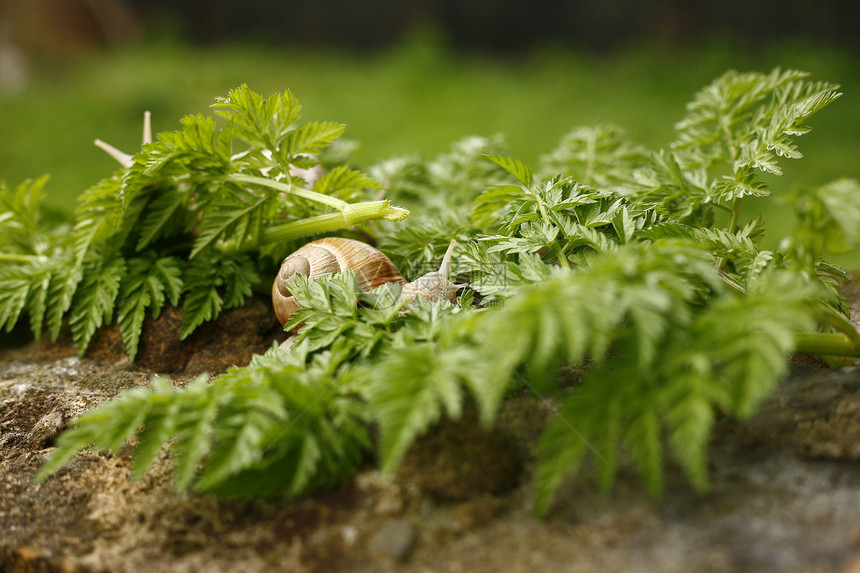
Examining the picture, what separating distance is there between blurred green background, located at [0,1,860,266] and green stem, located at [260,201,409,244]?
2910mm

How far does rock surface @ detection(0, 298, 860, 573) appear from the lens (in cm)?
122

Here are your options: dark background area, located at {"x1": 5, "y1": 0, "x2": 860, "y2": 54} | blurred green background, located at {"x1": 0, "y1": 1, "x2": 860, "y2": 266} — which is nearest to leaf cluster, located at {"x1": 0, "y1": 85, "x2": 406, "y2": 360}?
blurred green background, located at {"x1": 0, "y1": 1, "x2": 860, "y2": 266}

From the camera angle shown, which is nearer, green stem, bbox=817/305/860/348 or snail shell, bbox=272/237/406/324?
green stem, bbox=817/305/860/348

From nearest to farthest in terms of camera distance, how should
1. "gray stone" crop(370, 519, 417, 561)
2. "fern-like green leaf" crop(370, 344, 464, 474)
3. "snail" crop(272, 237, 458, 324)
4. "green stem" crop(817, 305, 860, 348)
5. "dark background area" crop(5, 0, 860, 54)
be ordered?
"fern-like green leaf" crop(370, 344, 464, 474) < "gray stone" crop(370, 519, 417, 561) < "green stem" crop(817, 305, 860, 348) < "snail" crop(272, 237, 458, 324) < "dark background area" crop(5, 0, 860, 54)

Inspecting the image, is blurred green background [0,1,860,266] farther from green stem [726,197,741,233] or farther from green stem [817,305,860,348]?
green stem [817,305,860,348]

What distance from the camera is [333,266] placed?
191 centimetres

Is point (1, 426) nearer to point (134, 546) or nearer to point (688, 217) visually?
point (134, 546)

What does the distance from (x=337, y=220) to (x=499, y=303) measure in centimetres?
65

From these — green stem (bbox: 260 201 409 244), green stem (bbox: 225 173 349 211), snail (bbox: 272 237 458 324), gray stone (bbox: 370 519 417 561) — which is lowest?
gray stone (bbox: 370 519 417 561)

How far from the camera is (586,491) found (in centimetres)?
137

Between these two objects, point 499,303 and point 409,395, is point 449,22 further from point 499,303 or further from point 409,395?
point 409,395

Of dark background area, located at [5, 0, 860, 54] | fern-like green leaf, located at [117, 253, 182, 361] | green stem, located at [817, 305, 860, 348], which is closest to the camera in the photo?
green stem, located at [817, 305, 860, 348]

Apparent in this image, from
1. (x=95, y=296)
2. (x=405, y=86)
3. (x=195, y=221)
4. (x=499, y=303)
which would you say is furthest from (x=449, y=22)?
(x=499, y=303)

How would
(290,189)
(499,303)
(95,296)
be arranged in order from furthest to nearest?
(95,296) → (290,189) → (499,303)
